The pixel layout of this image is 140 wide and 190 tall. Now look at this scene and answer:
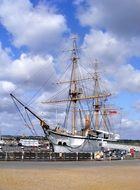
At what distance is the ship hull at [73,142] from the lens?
88800mm

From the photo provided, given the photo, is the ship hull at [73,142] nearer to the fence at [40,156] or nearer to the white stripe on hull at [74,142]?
the white stripe on hull at [74,142]

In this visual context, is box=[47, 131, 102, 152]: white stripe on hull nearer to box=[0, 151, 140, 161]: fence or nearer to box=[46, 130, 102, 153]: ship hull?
box=[46, 130, 102, 153]: ship hull

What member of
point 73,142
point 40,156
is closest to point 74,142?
point 73,142

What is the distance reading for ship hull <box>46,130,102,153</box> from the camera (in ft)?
291

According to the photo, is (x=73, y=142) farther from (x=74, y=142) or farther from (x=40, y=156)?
(x=40, y=156)

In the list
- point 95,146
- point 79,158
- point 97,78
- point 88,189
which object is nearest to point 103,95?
point 97,78

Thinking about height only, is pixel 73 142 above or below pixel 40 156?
above

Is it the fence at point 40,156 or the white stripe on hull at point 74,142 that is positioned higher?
the white stripe on hull at point 74,142

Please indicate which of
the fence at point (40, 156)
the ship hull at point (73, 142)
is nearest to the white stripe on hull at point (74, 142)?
the ship hull at point (73, 142)

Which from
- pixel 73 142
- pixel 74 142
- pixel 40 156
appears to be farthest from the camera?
pixel 74 142

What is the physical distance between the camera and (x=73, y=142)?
9225 centimetres

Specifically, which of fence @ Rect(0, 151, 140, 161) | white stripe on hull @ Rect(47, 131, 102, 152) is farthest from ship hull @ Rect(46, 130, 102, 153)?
fence @ Rect(0, 151, 140, 161)

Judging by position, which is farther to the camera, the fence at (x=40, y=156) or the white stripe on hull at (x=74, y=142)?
the white stripe on hull at (x=74, y=142)

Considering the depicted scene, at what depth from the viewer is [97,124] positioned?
11500 centimetres
